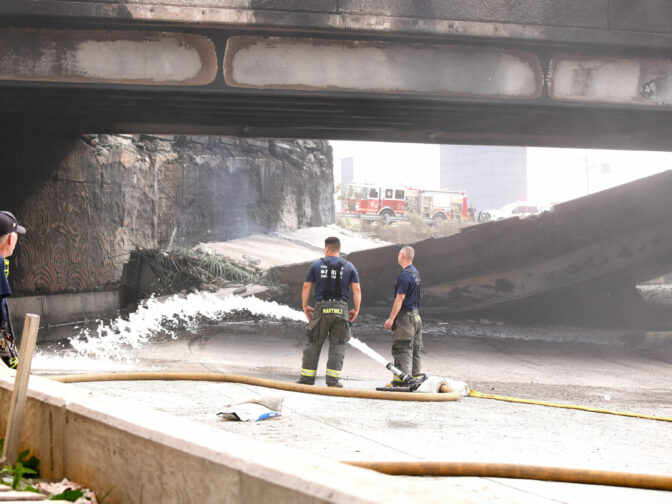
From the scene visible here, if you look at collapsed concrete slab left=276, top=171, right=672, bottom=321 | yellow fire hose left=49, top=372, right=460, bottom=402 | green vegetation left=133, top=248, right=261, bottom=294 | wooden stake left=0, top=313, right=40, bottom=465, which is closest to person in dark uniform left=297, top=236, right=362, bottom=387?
Result: yellow fire hose left=49, top=372, right=460, bottom=402

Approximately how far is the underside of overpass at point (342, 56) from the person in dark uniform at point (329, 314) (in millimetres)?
3383

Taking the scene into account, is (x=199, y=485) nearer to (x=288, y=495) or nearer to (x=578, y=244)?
(x=288, y=495)

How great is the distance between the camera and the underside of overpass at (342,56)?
10.5m

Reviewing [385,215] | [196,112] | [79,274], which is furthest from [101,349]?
[385,215]

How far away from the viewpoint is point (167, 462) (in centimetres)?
275

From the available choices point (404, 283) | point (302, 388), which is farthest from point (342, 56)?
point (302, 388)

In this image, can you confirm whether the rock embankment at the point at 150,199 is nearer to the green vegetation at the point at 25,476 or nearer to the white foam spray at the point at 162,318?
the white foam spray at the point at 162,318

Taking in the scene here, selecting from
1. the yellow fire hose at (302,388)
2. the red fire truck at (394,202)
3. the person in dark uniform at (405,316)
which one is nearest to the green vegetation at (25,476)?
the yellow fire hose at (302,388)

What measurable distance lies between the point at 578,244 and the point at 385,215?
3232 cm

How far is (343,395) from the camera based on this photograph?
25.7 feet

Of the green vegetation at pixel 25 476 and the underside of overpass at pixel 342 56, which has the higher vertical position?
the underside of overpass at pixel 342 56

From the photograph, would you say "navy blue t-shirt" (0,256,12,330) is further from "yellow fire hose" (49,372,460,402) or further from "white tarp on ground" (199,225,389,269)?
"white tarp on ground" (199,225,389,269)

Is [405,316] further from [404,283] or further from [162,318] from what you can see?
[162,318]

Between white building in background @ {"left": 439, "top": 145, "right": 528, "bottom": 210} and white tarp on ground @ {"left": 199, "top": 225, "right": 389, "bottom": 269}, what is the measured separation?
119 metres
